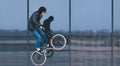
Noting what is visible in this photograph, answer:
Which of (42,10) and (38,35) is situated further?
(38,35)

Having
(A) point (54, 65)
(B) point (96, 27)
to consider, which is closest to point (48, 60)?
(A) point (54, 65)

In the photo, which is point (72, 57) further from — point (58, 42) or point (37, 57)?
point (37, 57)

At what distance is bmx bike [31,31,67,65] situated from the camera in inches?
1004

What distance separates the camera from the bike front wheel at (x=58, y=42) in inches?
1004

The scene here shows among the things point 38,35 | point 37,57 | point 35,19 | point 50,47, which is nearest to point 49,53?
point 50,47

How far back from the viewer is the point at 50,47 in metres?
25.6

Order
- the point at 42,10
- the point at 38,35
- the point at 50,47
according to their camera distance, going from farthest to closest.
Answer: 1. the point at 50,47
2. the point at 38,35
3. the point at 42,10

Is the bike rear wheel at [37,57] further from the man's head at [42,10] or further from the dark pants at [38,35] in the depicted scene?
the man's head at [42,10]

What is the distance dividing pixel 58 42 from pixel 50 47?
0.29 meters

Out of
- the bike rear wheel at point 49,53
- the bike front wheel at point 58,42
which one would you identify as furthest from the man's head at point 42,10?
the bike rear wheel at point 49,53

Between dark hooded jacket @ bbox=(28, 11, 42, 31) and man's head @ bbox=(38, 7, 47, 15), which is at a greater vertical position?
man's head @ bbox=(38, 7, 47, 15)

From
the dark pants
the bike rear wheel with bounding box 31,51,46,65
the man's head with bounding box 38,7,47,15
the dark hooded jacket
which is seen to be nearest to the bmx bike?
the bike rear wheel with bounding box 31,51,46,65

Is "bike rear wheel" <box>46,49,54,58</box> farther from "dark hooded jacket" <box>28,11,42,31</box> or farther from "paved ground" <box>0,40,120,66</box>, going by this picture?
Answer: "dark hooded jacket" <box>28,11,42,31</box>

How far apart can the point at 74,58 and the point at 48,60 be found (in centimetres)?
84
